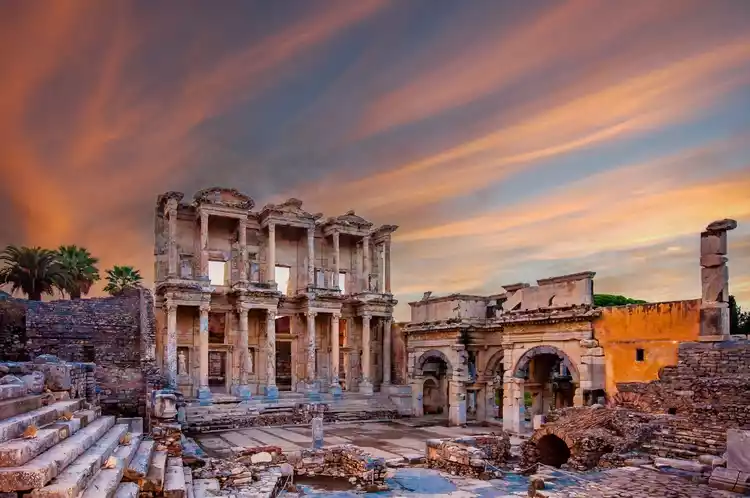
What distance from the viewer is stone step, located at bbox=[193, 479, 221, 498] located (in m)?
12.9

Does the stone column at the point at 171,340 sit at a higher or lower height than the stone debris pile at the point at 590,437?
higher

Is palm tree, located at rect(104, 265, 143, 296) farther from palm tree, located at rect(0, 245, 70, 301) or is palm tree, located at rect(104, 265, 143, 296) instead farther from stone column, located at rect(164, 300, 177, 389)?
stone column, located at rect(164, 300, 177, 389)

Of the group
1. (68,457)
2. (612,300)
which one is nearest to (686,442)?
(68,457)

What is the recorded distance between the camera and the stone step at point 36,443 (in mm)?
6281

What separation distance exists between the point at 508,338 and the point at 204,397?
14851 mm

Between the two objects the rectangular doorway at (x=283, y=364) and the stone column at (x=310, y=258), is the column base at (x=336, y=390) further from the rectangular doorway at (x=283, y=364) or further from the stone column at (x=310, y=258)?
the rectangular doorway at (x=283, y=364)

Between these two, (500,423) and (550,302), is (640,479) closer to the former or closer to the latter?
(550,302)

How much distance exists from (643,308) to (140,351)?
63.8ft

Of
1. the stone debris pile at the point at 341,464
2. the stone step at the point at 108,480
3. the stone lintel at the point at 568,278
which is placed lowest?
the stone debris pile at the point at 341,464

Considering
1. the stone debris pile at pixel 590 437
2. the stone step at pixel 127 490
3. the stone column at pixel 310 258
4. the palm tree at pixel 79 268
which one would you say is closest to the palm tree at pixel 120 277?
the palm tree at pixel 79 268

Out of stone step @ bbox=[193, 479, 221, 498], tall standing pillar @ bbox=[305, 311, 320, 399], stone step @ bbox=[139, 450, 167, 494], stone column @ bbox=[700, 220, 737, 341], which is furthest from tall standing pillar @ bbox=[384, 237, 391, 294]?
stone step @ bbox=[139, 450, 167, 494]

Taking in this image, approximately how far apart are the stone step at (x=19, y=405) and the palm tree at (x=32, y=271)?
25.1 m

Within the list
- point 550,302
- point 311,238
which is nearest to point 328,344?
point 311,238

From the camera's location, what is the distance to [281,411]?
2992 centimetres
